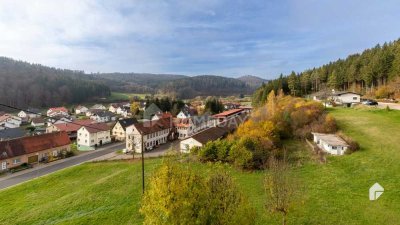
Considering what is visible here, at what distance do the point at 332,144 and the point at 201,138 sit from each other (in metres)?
16.6

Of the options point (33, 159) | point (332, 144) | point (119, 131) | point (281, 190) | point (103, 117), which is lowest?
point (33, 159)

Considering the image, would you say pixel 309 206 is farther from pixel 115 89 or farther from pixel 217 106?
pixel 115 89

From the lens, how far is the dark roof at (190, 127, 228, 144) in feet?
121

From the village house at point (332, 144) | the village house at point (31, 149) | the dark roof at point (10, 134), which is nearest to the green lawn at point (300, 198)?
the village house at point (332, 144)

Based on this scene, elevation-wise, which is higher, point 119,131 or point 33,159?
point 119,131

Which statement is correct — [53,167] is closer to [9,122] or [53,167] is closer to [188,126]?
[188,126]

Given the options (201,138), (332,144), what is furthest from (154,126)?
(332,144)

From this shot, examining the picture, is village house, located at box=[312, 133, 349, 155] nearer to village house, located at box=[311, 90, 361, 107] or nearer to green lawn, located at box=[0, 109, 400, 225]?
green lawn, located at box=[0, 109, 400, 225]

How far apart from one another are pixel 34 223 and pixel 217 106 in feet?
219

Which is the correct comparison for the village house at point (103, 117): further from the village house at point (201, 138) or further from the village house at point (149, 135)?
the village house at point (201, 138)

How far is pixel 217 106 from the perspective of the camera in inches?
3233

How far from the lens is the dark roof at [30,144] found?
3552 centimetres

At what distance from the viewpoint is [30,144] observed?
38.9 meters

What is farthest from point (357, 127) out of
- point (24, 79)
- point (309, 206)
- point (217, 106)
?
point (24, 79)
